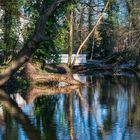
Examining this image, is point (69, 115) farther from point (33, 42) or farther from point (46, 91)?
point (46, 91)

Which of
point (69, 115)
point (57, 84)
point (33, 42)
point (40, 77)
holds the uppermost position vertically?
point (33, 42)

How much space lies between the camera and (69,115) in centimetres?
1766

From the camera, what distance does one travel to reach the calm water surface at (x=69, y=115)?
44.3ft

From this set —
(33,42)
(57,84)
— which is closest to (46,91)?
(33,42)

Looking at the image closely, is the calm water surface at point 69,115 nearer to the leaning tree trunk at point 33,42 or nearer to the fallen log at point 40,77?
the leaning tree trunk at point 33,42

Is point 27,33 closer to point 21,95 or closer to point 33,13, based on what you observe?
point 33,13

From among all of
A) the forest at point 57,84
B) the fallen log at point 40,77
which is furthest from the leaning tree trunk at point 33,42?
the fallen log at point 40,77

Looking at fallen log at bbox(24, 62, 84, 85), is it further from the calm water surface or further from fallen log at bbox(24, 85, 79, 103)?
the calm water surface

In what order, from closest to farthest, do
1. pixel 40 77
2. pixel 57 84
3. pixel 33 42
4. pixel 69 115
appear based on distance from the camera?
pixel 69 115, pixel 33 42, pixel 40 77, pixel 57 84

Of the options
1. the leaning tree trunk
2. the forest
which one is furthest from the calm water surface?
the leaning tree trunk

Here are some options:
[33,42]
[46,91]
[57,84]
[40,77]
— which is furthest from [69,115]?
[57,84]

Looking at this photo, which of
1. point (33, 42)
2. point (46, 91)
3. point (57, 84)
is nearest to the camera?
point (33, 42)

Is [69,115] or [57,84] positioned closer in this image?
[69,115]

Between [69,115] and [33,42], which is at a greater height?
[33,42]
